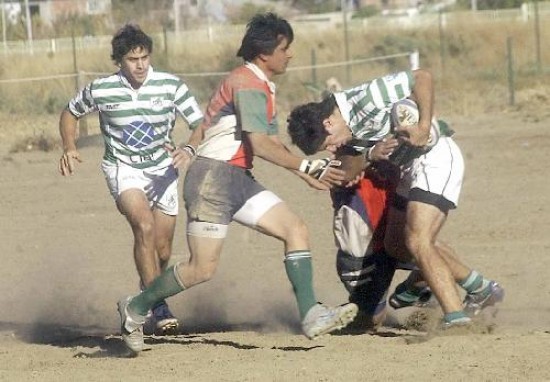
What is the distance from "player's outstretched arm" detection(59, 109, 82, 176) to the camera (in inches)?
358

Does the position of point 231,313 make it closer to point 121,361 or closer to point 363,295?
point 363,295

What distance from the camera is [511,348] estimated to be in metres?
7.50

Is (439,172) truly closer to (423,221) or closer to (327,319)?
(423,221)

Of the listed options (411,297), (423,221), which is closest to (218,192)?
(423,221)

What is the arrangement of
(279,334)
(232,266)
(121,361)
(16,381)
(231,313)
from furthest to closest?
(232,266), (231,313), (279,334), (121,361), (16,381)

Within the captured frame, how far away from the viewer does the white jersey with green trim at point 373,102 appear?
817 cm

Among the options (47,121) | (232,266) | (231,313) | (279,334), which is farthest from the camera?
(47,121)

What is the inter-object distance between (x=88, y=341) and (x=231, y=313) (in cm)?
143

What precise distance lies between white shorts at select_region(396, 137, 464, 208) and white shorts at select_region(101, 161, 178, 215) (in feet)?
5.68

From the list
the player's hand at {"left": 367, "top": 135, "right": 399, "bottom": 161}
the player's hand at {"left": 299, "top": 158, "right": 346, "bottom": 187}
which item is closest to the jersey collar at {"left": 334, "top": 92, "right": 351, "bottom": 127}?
the player's hand at {"left": 367, "top": 135, "right": 399, "bottom": 161}

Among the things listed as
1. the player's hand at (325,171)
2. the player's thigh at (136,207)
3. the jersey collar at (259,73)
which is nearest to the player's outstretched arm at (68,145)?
the player's thigh at (136,207)

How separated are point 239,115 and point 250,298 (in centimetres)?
300

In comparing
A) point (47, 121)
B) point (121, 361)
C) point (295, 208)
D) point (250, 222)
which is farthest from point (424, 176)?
point (47, 121)

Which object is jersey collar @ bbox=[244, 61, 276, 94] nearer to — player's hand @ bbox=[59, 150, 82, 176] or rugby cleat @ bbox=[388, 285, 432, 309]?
player's hand @ bbox=[59, 150, 82, 176]
